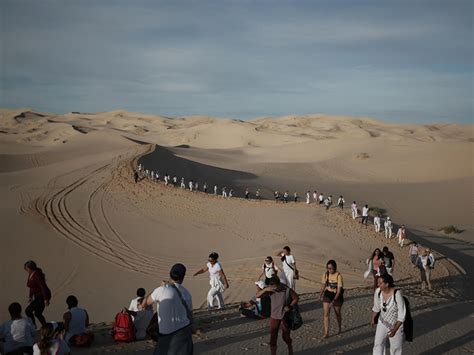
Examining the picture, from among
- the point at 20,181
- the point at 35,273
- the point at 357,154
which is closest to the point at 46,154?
the point at 20,181

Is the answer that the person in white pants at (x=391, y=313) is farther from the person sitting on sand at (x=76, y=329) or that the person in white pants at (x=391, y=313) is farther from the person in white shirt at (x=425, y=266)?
the person in white shirt at (x=425, y=266)

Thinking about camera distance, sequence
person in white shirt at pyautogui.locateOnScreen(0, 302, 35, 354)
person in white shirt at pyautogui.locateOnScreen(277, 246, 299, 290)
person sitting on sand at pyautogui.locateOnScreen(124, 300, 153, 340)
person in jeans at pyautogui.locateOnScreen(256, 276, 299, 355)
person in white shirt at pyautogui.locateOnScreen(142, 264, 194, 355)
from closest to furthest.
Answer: person in white shirt at pyautogui.locateOnScreen(142, 264, 194, 355) → person in white shirt at pyautogui.locateOnScreen(0, 302, 35, 354) → person in jeans at pyautogui.locateOnScreen(256, 276, 299, 355) → person sitting on sand at pyautogui.locateOnScreen(124, 300, 153, 340) → person in white shirt at pyautogui.locateOnScreen(277, 246, 299, 290)

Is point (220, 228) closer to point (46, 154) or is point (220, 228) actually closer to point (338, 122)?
point (46, 154)


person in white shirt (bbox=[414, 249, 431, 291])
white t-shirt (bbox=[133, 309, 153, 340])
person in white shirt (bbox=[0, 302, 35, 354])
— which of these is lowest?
person in white shirt (bbox=[414, 249, 431, 291])

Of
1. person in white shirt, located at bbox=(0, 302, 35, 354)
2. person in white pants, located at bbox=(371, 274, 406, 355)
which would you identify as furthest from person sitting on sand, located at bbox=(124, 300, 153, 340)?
person in white pants, located at bbox=(371, 274, 406, 355)

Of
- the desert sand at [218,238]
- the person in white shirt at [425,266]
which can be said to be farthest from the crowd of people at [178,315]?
the person in white shirt at [425,266]

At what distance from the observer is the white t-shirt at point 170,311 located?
600 cm

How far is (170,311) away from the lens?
6000mm

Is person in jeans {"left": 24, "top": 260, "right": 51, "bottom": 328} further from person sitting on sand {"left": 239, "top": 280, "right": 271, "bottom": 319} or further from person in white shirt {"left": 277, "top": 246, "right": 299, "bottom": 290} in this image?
person in white shirt {"left": 277, "top": 246, "right": 299, "bottom": 290}

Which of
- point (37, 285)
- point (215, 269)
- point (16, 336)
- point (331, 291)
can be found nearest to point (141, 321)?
point (37, 285)

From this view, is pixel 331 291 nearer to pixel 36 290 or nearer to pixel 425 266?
pixel 36 290

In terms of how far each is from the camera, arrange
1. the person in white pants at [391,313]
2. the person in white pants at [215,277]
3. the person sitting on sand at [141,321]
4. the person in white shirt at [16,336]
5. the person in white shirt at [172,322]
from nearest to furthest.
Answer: the person in white shirt at [172,322], the person in white pants at [391,313], the person in white shirt at [16,336], the person sitting on sand at [141,321], the person in white pants at [215,277]

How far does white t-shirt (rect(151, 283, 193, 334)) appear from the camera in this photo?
19.7 feet

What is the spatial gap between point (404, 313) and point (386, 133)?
109 meters
